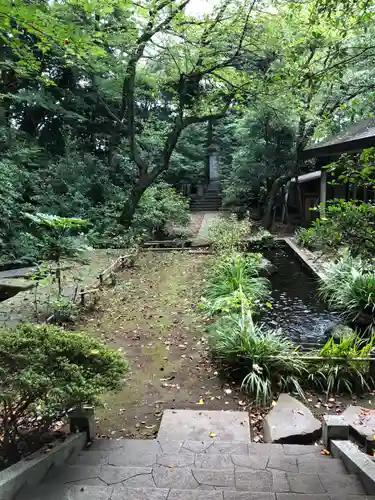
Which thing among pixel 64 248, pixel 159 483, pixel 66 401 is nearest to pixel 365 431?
pixel 159 483

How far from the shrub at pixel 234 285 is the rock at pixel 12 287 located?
3.74 m

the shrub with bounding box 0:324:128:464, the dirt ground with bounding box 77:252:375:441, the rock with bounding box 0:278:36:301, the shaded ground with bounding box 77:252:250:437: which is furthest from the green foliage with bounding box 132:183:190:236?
the shrub with bounding box 0:324:128:464

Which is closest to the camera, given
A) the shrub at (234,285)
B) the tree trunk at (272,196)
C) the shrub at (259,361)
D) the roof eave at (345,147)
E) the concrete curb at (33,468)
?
the concrete curb at (33,468)

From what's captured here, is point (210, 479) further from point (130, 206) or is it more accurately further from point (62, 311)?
point (130, 206)

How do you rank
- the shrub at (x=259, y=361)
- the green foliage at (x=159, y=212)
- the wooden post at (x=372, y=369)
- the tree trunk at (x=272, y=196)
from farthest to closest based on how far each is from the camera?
the tree trunk at (x=272, y=196), the green foliage at (x=159, y=212), the wooden post at (x=372, y=369), the shrub at (x=259, y=361)

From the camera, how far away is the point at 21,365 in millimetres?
2588

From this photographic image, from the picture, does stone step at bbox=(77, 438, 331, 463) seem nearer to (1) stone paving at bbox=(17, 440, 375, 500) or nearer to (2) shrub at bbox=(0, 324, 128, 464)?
(1) stone paving at bbox=(17, 440, 375, 500)

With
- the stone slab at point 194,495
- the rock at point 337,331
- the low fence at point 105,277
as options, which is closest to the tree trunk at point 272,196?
the low fence at point 105,277

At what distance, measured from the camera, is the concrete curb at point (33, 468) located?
2.16m

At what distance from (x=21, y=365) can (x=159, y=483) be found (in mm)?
1272

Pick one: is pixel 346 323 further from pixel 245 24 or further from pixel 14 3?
pixel 245 24

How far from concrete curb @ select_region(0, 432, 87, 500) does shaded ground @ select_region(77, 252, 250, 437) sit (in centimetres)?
78

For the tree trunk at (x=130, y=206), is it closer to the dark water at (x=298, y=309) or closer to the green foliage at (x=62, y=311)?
the dark water at (x=298, y=309)

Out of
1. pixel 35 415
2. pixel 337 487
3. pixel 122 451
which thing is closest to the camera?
pixel 337 487
